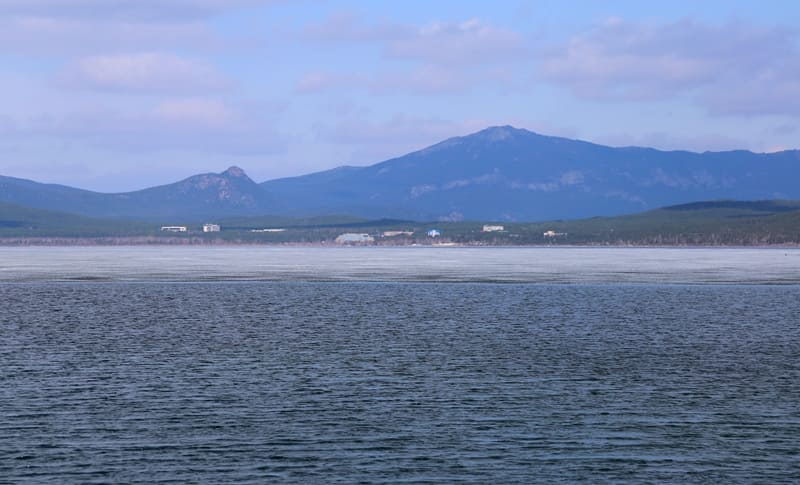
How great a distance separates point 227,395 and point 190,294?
72.0 metres

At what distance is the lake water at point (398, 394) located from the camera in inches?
1340

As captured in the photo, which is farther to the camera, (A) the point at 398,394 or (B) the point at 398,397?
(A) the point at 398,394

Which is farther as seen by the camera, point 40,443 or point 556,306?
point 556,306

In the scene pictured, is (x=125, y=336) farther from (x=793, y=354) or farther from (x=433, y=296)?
(x=433, y=296)

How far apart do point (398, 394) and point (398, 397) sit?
81 cm

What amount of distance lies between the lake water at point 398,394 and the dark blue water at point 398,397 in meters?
0.13

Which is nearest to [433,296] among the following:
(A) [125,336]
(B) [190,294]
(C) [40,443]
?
(B) [190,294]

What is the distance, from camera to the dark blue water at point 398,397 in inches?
1336

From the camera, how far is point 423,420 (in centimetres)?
4097

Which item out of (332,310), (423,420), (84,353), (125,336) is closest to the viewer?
(423,420)

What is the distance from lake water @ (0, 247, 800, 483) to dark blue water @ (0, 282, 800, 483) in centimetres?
13

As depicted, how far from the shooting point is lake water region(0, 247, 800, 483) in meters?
34.0

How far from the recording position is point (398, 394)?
46.8 metres

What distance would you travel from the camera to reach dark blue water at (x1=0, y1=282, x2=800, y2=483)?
33938 millimetres
